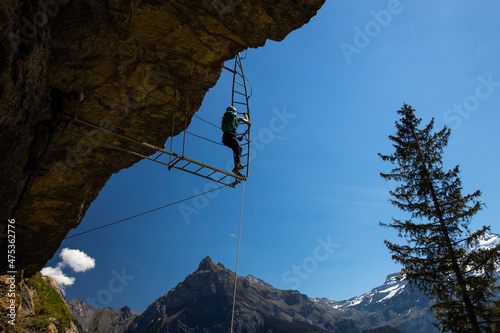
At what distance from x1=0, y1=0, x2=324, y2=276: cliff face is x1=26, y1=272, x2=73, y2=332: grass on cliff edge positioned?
507 centimetres

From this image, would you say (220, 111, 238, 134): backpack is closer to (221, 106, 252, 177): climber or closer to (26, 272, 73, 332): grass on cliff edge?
(221, 106, 252, 177): climber

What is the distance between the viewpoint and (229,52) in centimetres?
1017

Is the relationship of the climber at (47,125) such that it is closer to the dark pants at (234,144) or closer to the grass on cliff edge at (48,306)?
the dark pants at (234,144)

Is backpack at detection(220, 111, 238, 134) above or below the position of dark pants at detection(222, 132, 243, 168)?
above

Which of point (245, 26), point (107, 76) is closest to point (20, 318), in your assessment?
point (107, 76)

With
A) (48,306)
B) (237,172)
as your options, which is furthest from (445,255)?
(48,306)

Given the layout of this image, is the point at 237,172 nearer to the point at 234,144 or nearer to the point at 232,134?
the point at 234,144

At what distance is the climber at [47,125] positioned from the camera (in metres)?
7.27

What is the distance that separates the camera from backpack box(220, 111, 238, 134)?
10406 millimetres

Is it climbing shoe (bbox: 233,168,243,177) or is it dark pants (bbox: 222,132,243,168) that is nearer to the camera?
climbing shoe (bbox: 233,168,243,177)

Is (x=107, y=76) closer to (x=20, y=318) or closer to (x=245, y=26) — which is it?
(x=245, y=26)

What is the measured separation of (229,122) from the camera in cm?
1044

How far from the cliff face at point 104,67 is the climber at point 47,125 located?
254 millimetres

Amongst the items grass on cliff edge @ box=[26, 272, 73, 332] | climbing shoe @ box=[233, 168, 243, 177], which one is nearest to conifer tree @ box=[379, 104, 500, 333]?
climbing shoe @ box=[233, 168, 243, 177]
